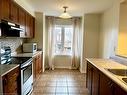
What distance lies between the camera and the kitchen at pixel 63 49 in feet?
8.54

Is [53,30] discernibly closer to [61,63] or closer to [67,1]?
[61,63]

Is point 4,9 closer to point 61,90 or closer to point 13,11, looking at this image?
point 13,11

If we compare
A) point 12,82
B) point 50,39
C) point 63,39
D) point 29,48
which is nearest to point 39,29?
point 50,39

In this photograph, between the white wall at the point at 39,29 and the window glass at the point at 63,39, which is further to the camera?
the window glass at the point at 63,39

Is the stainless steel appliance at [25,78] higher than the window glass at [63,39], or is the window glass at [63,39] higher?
the window glass at [63,39]

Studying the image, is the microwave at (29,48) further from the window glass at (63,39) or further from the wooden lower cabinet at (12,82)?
the wooden lower cabinet at (12,82)

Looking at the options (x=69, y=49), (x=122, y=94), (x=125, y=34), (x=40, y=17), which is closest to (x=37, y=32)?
(x=40, y=17)

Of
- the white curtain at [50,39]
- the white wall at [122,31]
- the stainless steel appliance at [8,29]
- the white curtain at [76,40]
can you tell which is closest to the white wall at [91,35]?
the white curtain at [76,40]

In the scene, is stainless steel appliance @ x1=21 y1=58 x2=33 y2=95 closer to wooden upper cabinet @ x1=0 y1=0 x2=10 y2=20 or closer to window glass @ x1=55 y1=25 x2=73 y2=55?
wooden upper cabinet @ x1=0 y1=0 x2=10 y2=20

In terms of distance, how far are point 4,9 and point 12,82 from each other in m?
1.29

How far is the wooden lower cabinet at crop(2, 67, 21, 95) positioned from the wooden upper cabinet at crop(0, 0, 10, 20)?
968 millimetres

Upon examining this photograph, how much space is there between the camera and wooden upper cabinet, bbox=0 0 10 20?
8.65 feet

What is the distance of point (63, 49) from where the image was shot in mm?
7266

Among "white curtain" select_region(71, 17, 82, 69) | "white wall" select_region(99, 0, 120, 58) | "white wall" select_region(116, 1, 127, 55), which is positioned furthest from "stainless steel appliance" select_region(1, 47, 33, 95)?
"white curtain" select_region(71, 17, 82, 69)
